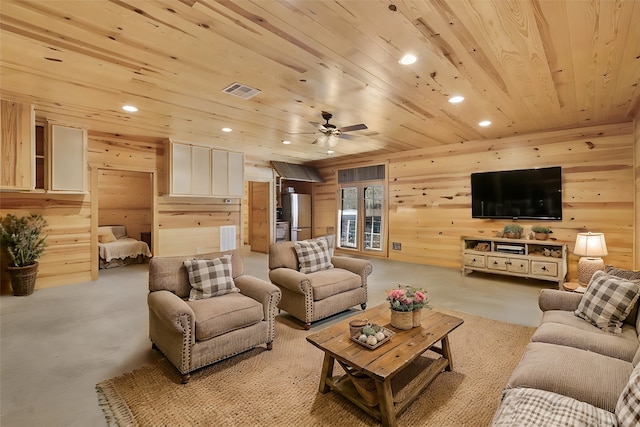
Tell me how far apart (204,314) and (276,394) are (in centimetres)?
78

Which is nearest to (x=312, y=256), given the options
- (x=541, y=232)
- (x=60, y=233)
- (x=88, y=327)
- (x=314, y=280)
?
(x=314, y=280)

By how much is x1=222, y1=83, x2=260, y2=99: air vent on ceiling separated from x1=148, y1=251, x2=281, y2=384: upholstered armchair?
5.69 ft

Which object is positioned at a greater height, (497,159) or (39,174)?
(497,159)

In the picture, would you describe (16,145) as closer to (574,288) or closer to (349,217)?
(349,217)

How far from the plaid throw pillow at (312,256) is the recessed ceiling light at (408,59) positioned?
2.18 metres

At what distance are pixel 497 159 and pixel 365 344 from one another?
4973 mm

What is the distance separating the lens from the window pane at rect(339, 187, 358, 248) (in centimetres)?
797

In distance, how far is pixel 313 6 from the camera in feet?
6.23

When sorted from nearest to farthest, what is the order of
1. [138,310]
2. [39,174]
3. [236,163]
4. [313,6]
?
[313,6]
[138,310]
[39,174]
[236,163]

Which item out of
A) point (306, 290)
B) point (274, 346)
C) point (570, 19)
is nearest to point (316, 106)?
point (306, 290)

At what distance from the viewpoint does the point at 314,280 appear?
10.9 feet

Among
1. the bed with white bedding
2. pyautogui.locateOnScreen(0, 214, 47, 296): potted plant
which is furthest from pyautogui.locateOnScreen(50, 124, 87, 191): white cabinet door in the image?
the bed with white bedding

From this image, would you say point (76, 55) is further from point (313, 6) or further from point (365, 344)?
point (365, 344)

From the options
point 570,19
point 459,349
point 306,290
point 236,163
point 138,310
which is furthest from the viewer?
point 236,163
